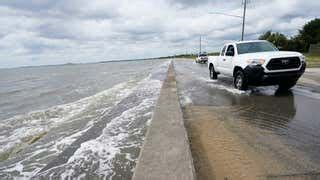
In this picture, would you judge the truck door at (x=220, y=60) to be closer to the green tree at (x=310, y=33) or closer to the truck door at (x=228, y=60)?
the truck door at (x=228, y=60)

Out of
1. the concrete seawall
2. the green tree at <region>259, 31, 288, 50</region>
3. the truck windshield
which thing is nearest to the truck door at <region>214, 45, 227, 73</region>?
the truck windshield

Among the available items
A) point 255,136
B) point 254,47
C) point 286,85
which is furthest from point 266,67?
point 255,136

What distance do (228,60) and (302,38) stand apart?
75778 mm

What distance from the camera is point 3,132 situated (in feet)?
32.5

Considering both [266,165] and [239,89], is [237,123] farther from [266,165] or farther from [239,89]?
[239,89]

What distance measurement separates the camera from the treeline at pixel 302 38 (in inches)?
2945

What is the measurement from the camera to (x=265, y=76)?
10.5m

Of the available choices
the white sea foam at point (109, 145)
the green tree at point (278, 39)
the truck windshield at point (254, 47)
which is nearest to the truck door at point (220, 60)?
the truck windshield at point (254, 47)

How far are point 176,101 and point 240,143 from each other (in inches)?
164

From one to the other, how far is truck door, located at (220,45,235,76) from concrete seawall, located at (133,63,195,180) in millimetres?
6689

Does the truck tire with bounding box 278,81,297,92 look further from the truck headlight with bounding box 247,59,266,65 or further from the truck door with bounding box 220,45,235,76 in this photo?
the truck door with bounding box 220,45,235,76

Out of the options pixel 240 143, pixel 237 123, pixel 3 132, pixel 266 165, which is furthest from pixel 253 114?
pixel 3 132

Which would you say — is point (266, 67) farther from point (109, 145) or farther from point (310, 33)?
point (310, 33)

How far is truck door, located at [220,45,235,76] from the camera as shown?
506 inches
